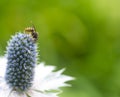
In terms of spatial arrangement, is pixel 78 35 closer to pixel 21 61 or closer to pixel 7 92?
pixel 21 61

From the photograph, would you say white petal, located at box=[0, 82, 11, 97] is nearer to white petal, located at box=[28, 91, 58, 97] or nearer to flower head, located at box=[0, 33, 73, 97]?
flower head, located at box=[0, 33, 73, 97]

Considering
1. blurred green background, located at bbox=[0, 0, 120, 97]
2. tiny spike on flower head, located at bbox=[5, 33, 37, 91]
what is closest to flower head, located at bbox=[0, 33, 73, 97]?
tiny spike on flower head, located at bbox=[5, 33, 37, 91]

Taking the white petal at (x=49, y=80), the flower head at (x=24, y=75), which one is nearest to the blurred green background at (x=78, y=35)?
the white petal at (x=49, y=80)

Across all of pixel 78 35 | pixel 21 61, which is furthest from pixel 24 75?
pixel 78 35

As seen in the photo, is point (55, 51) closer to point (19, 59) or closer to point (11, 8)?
point (11, 8)

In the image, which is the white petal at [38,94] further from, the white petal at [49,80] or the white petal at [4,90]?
Answer: the white petal at [4,90]

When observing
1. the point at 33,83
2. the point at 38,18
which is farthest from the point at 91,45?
the point at 33,83

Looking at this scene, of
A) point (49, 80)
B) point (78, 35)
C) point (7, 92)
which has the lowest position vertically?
point (7, 92)
